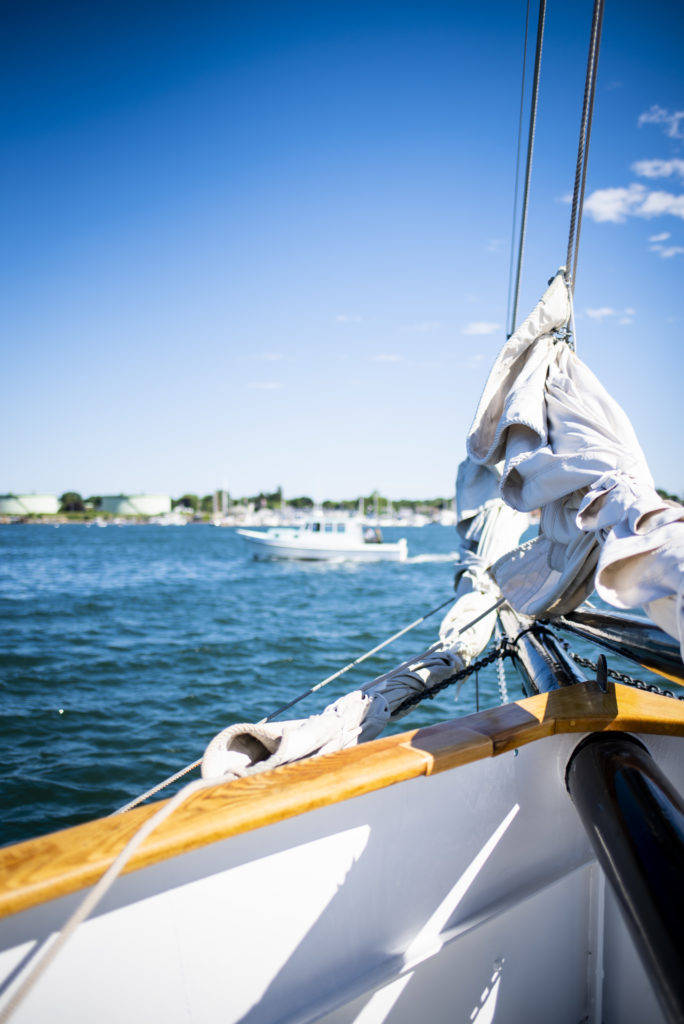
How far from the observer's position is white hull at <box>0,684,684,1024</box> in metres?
1.07

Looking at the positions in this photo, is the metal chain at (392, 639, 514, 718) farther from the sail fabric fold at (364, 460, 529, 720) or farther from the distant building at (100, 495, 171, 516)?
the distant building at (100, 495, 171, 516)

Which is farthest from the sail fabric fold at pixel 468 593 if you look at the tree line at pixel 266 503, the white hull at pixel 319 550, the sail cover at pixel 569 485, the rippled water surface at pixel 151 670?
the tree line at pixel 266 503

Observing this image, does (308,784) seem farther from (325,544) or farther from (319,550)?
(325,544)

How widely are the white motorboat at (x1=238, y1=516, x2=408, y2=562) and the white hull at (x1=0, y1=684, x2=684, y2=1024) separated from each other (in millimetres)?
27120

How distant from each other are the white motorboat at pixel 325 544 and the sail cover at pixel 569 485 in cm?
2631

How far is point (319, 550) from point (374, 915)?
27.5m

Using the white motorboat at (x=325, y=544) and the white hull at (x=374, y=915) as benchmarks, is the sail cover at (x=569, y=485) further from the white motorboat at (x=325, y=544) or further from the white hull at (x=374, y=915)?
the white motorboat at (x=325, y=544)

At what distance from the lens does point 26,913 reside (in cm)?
95

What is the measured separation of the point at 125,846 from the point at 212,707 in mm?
6191

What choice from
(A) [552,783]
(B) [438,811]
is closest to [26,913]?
(B) [438,811]

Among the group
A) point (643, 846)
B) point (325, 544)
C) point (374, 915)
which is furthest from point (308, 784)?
point (325, 544)

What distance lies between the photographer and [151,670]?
330 inches

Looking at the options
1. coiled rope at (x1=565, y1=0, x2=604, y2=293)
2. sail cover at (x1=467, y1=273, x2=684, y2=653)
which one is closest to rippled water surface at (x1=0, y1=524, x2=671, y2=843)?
sail cover at (x1=467, y1=273, x2=684, y2=653)

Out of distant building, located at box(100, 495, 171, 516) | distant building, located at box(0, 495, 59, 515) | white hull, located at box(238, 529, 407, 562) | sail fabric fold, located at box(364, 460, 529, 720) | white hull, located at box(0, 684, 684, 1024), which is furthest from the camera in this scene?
distant building, located at box(100, 495, 171, 516)
